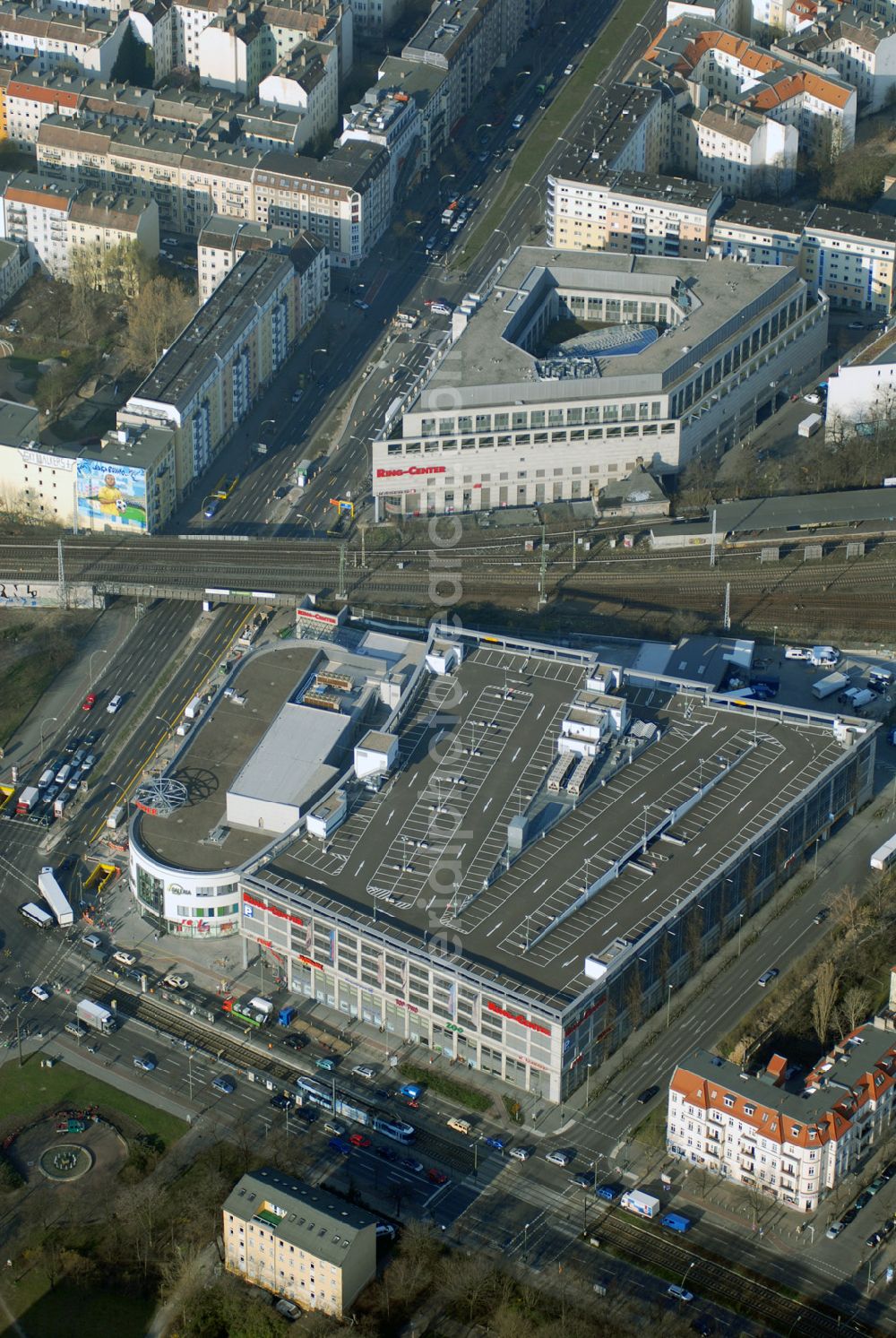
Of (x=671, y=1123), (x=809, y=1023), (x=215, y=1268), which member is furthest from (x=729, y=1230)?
(x=215, y=1268)

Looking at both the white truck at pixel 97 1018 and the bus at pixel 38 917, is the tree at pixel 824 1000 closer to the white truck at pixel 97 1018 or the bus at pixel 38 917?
the white truck at pixel 97 1018

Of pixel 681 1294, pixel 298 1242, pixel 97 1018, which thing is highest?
pixel 298 1242

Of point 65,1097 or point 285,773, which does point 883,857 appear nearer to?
point 285,773

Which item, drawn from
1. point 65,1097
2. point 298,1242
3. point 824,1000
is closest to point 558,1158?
point 298,1242

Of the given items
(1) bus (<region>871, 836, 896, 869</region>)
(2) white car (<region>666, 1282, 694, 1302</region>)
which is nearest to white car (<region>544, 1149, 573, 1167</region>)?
(2) white car (<region>666, 1282, 694, 1302</region>)

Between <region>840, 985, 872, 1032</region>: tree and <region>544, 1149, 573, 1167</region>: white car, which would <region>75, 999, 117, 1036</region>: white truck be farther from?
<region>840, 985, 872, 1032</region>: tree

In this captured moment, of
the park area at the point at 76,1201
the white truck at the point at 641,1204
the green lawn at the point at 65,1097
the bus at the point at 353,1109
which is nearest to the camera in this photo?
the park area at the point at 76,1201

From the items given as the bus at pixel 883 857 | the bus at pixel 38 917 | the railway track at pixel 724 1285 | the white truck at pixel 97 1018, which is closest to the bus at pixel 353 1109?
the white truck at pixel 97 1018
